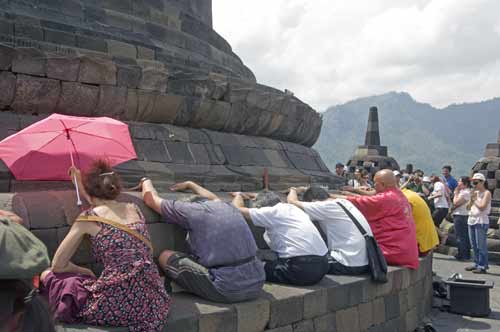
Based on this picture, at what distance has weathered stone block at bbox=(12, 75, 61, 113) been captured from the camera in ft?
19.0

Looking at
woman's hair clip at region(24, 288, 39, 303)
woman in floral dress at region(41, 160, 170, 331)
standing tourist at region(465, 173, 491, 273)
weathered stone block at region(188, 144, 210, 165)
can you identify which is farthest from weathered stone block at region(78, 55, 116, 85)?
standing tourist at region(465, 173, 491, 273)

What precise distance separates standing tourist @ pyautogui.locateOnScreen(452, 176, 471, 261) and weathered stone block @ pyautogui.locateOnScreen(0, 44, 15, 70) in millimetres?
8402

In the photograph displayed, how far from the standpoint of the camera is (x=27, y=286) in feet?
6.86

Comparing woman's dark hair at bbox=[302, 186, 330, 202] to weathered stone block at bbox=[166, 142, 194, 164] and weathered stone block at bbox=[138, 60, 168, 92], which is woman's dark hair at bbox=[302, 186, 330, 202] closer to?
weathered stone block at bbox=[166, 142, 194, 164]

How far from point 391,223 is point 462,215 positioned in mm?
5815

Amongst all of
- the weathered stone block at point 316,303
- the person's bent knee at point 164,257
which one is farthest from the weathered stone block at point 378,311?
the person's bent knee at point 164,257

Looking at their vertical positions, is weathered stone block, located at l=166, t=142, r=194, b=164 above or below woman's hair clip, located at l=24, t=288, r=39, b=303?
above

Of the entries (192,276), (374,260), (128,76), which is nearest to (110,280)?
(192,276)

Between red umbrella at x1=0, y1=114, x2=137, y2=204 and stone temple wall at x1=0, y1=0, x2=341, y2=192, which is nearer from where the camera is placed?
red umbrella at x1=0, y1=114, x2=137, y2=204

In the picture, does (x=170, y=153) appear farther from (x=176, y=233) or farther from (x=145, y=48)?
(x=176, y=233)

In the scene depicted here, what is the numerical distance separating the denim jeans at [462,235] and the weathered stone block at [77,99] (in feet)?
25.4

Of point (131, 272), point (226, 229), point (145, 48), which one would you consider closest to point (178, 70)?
point (145, 48)

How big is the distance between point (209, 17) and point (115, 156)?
26.9 feet

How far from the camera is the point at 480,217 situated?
966 centimetres
